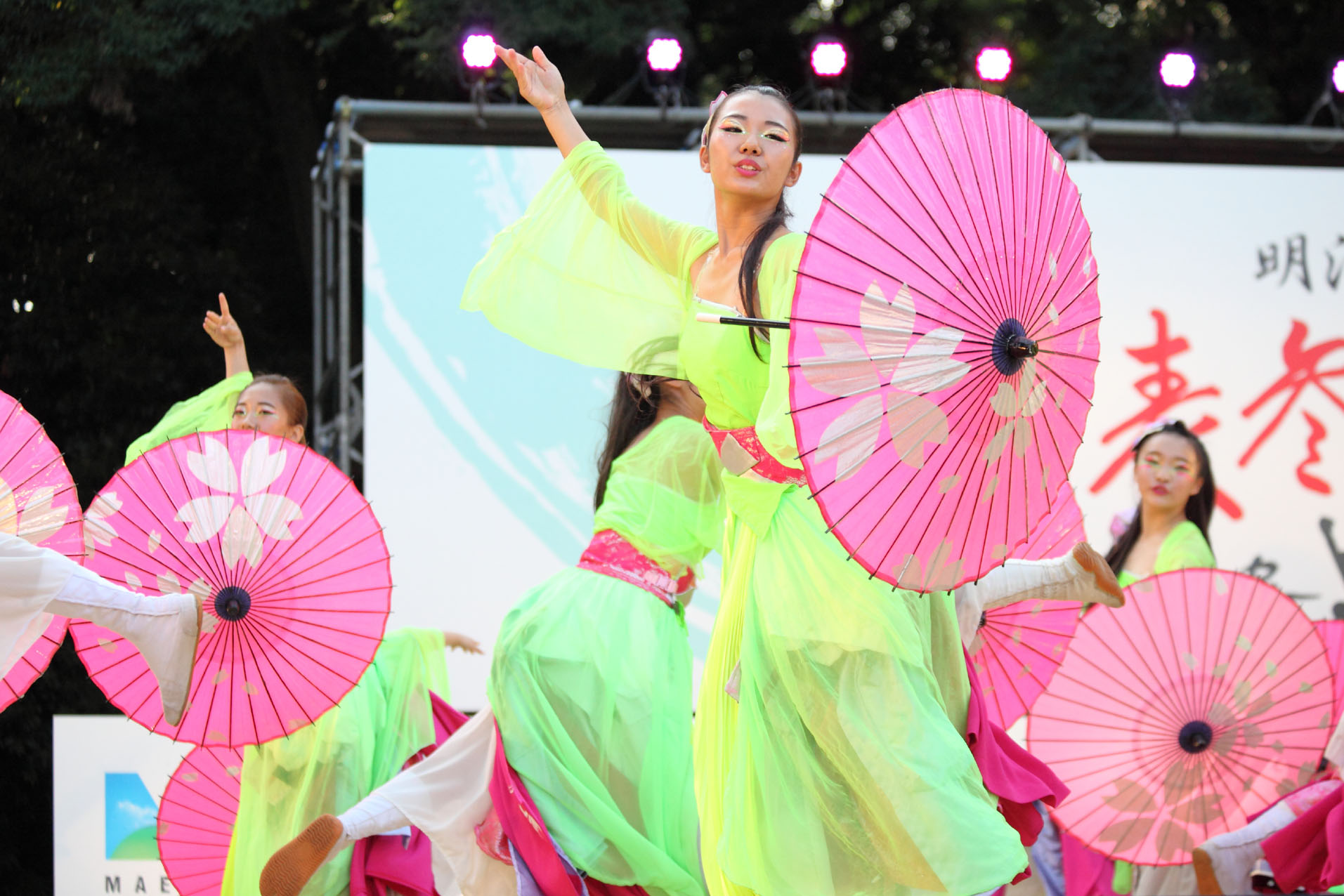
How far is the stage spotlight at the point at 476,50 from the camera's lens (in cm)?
575

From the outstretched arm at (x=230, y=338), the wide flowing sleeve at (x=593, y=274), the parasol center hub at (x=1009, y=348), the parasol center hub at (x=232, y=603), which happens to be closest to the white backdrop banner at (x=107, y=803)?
the outstretched arm at (x=230, y=338)

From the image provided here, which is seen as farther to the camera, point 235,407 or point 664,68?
point 664,68

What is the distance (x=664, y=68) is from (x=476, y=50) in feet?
2.61

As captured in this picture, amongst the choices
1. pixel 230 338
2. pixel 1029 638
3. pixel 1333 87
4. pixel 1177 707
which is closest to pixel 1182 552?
pixel 1177 707

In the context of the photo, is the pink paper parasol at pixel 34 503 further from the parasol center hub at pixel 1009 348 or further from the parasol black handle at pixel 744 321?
the parasol center hub at pixel 1009 348

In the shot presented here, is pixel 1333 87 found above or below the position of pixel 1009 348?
above

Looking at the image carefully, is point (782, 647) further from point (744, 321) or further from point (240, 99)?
point (240, 99)

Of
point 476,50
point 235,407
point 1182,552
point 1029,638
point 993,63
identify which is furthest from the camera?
point 993,63

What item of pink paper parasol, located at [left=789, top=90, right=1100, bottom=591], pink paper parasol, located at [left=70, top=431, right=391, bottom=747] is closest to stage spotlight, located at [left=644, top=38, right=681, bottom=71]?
pink paper parasol, located at [left=70, top=431, right=391, bottom=747]

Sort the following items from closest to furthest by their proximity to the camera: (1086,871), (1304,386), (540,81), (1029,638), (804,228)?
(540,81), (1029,638), (1086,871), (804,228), (1304,386)

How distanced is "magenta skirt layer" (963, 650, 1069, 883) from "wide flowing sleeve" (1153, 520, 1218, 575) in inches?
72.1

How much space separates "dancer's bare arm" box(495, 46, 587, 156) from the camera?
260cm

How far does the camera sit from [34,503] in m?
3.04

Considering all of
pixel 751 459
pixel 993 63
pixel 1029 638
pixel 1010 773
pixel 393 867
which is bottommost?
pixel 393 867
